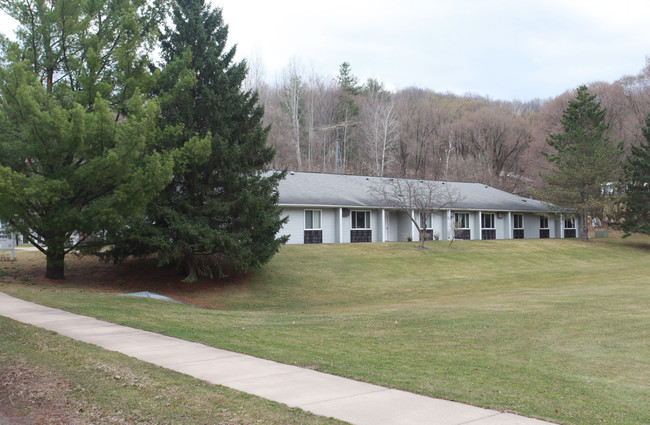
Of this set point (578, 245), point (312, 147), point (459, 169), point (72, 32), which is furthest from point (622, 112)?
point (72, 32)

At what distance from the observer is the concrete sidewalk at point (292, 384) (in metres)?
5.49

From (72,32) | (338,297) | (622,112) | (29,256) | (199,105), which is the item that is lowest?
(338,297)

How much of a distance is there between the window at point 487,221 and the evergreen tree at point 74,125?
29.6m

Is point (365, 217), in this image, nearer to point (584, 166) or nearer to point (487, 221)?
point (487, 221)

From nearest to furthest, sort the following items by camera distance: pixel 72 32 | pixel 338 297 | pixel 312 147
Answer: pixel 72 32
pixel 338 297
pixel 312 147

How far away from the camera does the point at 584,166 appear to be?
140 feet

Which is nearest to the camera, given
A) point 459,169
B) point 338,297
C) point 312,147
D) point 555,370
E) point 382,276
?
point 555,370

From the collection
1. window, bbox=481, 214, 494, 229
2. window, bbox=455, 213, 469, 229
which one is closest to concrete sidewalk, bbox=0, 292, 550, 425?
window, bbox=455, 213, 469, 229

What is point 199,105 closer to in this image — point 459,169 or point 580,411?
point 580,411

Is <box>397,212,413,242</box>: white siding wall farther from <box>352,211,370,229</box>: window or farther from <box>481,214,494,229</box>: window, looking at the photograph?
<box>481,214,494,229</box>: window

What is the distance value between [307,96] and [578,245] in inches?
1329

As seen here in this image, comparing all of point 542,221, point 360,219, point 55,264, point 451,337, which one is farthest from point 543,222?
point 451,337

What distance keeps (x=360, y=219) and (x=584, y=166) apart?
Result: 63.0 feet

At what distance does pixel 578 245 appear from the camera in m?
41.5
